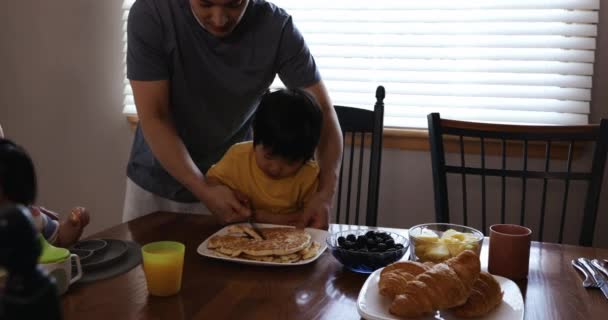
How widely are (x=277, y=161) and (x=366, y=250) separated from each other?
500 millimetres

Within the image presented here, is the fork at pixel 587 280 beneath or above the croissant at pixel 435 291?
beneath

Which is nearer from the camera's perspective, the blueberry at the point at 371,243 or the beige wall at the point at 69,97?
the blueberry at the point at 371,243

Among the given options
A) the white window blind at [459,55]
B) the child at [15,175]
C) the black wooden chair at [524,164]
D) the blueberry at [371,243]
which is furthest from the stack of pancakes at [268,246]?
the white window blind at [459,55]

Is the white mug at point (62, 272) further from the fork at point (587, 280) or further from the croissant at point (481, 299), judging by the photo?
the fork at point (587, 280)

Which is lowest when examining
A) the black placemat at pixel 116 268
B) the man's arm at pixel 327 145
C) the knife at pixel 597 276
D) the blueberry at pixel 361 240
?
the knife at pixel 597 276

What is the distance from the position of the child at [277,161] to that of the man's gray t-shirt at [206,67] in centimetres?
13

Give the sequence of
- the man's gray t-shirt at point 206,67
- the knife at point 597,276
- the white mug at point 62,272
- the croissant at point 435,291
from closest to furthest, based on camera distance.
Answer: the croissant at point 435,291
the white mug at point 62,272
the knife at point 597,276
the man's gray t-shirt at point 206,67

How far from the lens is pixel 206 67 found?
65.2 inches

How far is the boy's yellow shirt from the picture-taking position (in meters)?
1.64

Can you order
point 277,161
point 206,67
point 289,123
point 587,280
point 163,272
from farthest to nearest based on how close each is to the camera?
point 206,67, point 277,161, point 289,123, point 587,280, point 163,272

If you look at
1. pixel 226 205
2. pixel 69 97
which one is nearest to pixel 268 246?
pixel 226 205

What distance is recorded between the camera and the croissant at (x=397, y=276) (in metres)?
0.92

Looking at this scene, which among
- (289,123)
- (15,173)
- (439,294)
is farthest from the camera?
(289,123)

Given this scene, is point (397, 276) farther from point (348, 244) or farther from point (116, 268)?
point (116, 268)
